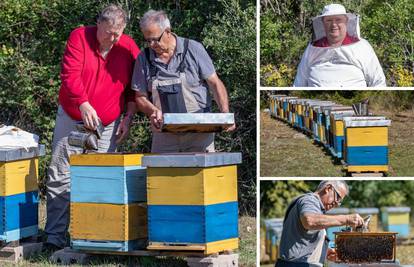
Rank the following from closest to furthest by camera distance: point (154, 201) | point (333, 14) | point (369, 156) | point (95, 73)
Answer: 1. point (369, 156)
2. point (333, 14)
3. point (154, 201)
4. point (95, 73)

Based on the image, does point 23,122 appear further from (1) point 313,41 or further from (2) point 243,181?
(1) point 313,41

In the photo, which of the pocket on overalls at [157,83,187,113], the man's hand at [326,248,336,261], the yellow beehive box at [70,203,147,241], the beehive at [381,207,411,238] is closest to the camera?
the man's hand at [326,248,336,261]

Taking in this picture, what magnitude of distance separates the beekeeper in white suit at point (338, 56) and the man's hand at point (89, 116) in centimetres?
152

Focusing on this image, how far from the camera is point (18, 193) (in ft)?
19.4

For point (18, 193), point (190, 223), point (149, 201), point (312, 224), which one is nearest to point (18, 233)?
point (18, 193)

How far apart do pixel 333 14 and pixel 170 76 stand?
122 cm

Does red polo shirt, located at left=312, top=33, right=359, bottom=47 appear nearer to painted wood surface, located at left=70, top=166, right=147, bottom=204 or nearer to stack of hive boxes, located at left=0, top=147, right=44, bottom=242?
painted wood surface, located at left=70, top=166, right=147, bottom=204

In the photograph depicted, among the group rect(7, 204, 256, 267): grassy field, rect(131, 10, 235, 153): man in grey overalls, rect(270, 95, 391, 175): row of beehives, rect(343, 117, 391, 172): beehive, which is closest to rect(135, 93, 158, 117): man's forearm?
rect(131, 10, 235, 153): man in grey overalls

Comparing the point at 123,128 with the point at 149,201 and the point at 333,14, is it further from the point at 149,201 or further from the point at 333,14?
the point at 333,14

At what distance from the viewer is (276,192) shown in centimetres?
687

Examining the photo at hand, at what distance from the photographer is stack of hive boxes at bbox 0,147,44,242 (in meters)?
5.78

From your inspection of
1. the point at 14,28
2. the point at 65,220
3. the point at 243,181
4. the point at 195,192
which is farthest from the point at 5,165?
the point at 14,28

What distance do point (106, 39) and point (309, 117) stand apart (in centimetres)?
179

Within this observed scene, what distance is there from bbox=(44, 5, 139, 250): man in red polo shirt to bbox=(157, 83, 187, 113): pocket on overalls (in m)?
0.44
